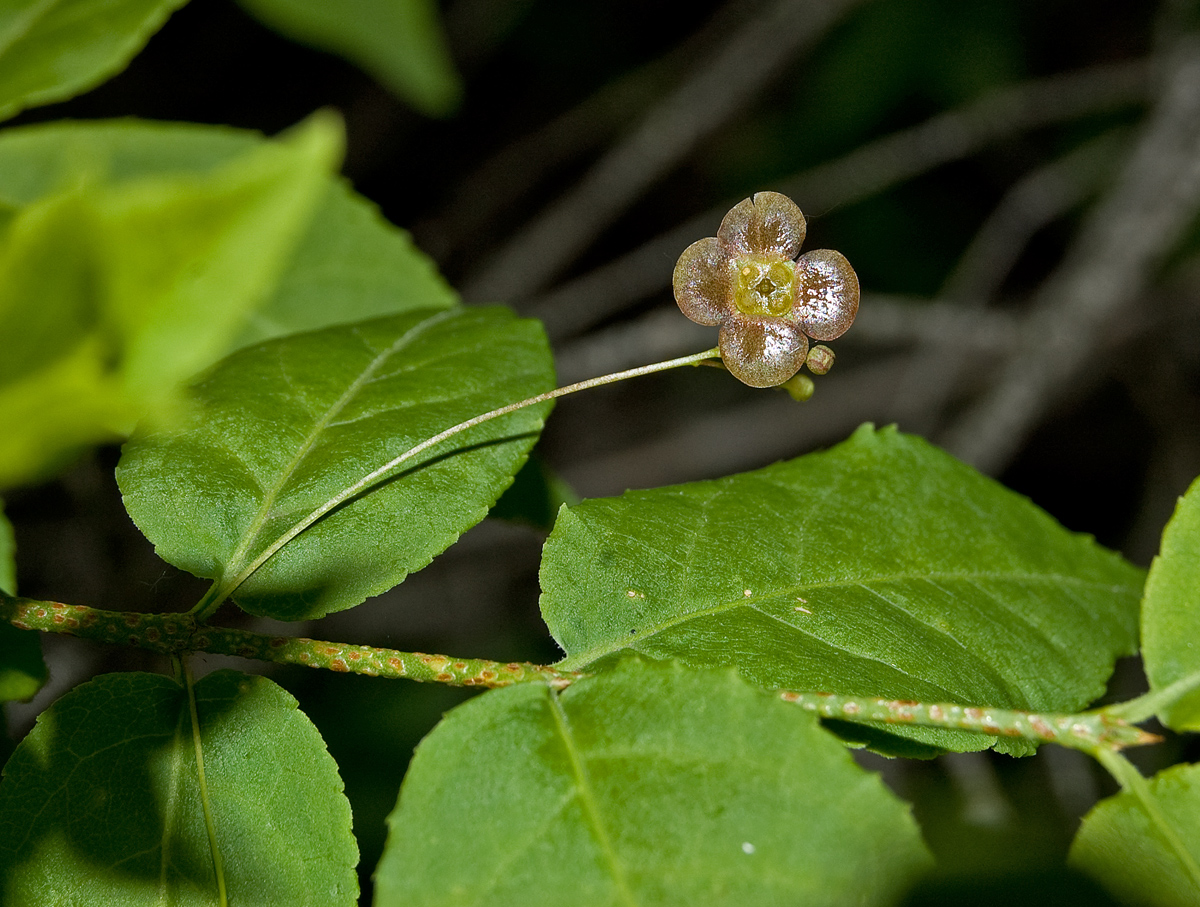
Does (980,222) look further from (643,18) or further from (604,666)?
(604,666)

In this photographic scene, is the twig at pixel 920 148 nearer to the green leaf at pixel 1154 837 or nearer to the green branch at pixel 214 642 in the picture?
the green branch at pixel 214 642

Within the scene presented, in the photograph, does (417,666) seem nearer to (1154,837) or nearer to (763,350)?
(763,350)

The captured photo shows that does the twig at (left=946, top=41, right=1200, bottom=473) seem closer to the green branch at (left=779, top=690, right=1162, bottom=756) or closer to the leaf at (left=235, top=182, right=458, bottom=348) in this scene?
the leaf at (left=235, top=182, right=458, bottom=348)

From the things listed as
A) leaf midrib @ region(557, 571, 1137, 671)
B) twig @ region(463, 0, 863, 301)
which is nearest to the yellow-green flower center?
leaf midrib @ region(557, 571, 1137, 671)

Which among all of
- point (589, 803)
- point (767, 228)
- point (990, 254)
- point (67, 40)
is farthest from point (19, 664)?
point (990, 254)

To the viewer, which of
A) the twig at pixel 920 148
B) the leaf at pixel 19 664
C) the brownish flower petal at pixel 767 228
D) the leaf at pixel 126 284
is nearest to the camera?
the leaf at pixel 126 284

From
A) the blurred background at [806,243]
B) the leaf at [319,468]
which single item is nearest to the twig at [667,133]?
the blurred background at [806,243]
